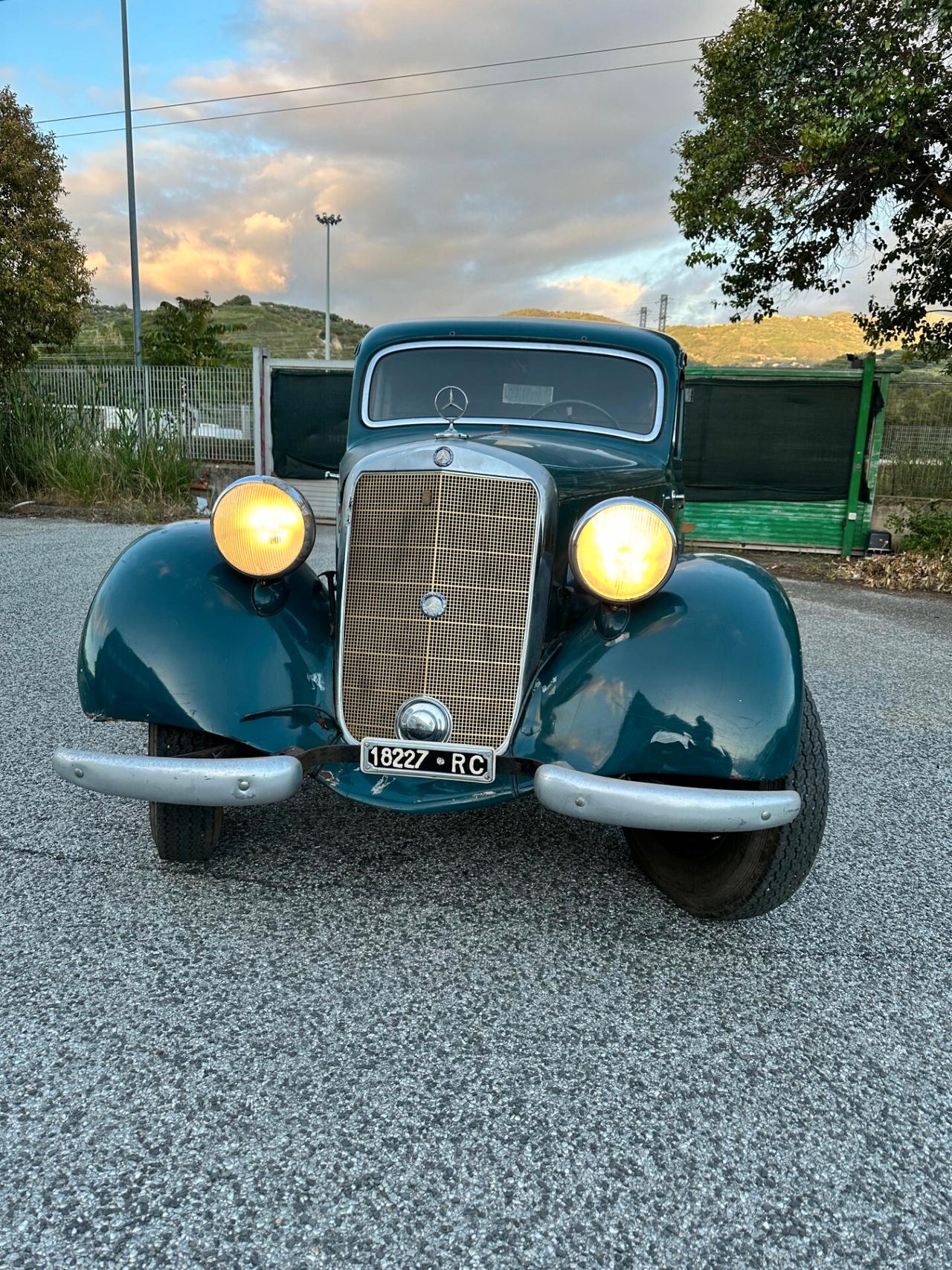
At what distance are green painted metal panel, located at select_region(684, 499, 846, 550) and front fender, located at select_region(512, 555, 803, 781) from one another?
23.1 ft

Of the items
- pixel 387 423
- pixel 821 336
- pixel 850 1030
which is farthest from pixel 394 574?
pixel 821 336

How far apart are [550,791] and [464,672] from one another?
419mm

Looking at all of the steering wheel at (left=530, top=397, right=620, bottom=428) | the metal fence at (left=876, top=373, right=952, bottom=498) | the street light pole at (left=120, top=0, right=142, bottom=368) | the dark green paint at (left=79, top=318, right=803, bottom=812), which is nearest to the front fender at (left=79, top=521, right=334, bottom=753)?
the dark green paint at (left=79, top=318, right=803, bottom=812)

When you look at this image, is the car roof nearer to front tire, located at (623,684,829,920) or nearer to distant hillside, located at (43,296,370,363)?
front tire, located at (623,684,829,920)

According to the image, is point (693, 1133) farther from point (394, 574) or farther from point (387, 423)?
point (387, 423)

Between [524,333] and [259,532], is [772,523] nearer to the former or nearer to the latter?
[524,333]

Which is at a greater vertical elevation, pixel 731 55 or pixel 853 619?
pixel 731 55

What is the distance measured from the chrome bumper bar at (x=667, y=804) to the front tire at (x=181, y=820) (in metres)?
1.01

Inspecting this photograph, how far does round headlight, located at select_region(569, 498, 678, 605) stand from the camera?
7.41ft

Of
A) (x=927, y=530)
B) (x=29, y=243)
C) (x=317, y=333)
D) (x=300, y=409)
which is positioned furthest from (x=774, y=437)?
(x=317, y=333)

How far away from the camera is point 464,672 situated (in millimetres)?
2293

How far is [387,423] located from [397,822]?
4.98 feet

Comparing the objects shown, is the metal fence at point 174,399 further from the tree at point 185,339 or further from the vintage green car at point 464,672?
→ the tree at point 185,339

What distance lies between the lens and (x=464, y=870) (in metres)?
2.66
